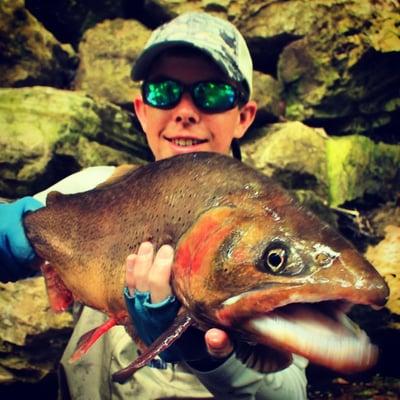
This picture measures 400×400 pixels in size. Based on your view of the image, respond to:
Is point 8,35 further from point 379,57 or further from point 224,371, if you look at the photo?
point 224,371

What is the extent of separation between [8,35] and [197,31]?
11.6 feet

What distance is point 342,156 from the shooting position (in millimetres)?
5008

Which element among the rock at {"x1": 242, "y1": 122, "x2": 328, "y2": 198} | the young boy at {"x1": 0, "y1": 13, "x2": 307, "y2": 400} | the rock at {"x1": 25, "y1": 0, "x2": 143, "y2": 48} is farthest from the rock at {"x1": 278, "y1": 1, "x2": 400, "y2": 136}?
the young boy at {"x1": 0, "y1": 13, "x2": 307, "y2": 400}

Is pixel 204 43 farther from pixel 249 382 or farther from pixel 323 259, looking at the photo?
pixel 249 382

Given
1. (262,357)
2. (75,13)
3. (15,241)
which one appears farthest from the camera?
(75,13)

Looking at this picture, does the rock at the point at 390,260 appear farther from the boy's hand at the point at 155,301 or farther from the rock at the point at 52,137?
the boy's hand at the point at 155,301

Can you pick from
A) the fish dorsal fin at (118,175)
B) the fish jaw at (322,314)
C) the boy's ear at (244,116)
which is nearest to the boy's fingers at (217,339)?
the fish jaw at (322,314)

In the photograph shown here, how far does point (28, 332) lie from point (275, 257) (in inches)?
132

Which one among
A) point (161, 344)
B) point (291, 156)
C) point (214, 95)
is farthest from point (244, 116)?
point (291, 156)

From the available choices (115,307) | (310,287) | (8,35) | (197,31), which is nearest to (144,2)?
(8,35)

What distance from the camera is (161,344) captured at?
1166 mm

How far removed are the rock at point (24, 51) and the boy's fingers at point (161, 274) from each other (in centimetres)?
416

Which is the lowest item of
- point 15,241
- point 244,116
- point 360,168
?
point 360,168

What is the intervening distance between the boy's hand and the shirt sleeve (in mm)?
115
